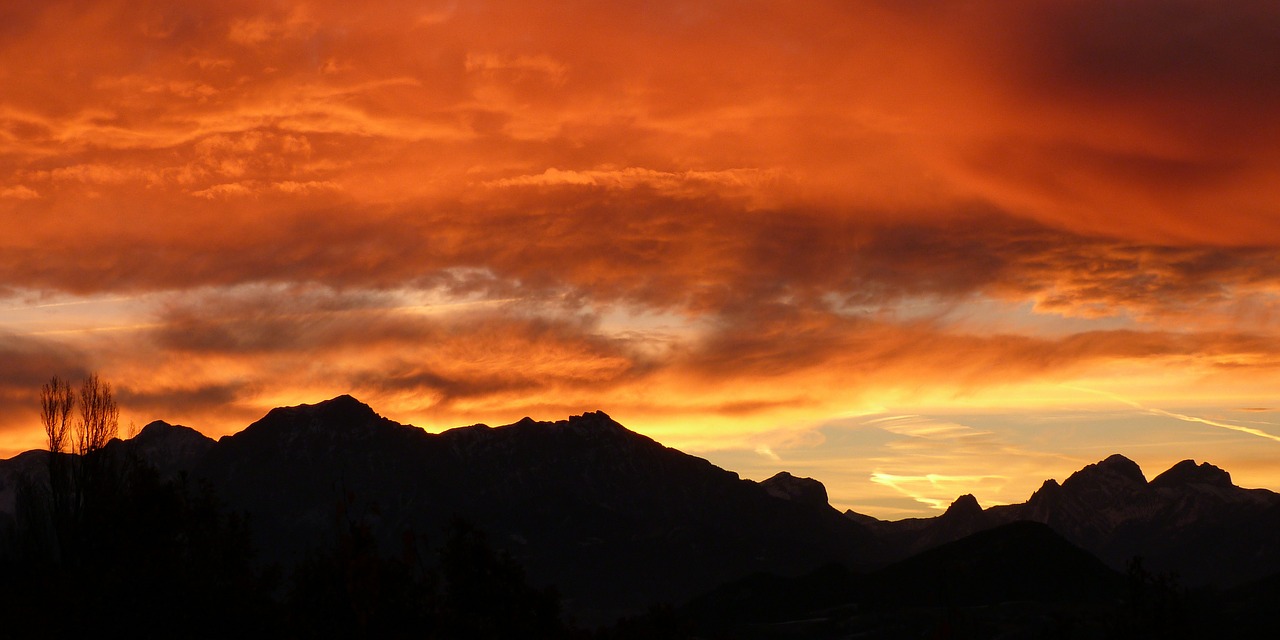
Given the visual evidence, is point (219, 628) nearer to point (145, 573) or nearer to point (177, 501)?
point (145, 573)

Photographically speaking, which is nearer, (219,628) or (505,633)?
(219,628)

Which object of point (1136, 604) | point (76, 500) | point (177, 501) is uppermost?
point (76, 500)

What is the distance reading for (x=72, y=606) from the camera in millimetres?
55562

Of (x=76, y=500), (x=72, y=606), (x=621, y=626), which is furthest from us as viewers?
(x=76, y=500)

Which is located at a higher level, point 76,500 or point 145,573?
point 76,500

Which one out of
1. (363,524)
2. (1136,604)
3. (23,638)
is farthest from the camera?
(1136,604)

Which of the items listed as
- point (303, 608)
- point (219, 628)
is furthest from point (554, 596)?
point (219, 628)

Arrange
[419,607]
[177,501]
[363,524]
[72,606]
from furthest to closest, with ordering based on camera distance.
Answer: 1. [177,501]
2. [419,607]
3. [72,606]
4. [363,524]

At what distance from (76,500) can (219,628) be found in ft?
327

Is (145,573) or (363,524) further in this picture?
(145,573)

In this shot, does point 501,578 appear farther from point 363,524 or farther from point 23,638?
point 363,524

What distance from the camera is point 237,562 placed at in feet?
207

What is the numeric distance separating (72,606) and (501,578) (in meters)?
38.4

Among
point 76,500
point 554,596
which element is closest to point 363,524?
point 554,596
